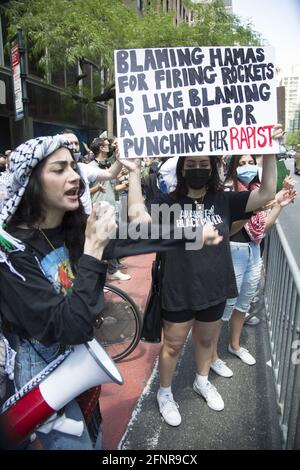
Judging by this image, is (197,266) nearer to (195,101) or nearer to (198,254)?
(198,254)

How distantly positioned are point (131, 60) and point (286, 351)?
201 cm

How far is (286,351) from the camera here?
238 cm

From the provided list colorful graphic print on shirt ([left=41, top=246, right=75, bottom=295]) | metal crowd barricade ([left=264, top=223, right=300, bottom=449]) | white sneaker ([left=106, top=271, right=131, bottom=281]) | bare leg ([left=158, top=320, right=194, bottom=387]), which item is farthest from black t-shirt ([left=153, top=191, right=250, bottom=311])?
white sneaker ([left=106, top=271, right=131, bottom=281])

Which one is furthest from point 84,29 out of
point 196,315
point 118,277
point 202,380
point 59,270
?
point 59,270

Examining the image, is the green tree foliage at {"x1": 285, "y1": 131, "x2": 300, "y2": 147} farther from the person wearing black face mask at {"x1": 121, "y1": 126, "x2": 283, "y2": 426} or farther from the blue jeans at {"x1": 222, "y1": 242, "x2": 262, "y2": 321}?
the person wearing black face mask at {"x1": 121, "y1": 126, "x2": 283, "y2": 426}

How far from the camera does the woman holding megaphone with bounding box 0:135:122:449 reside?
1327 millimetres

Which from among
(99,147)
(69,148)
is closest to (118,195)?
(99,147)

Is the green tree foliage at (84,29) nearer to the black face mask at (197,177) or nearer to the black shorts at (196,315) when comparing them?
the black face mask at (197,177)

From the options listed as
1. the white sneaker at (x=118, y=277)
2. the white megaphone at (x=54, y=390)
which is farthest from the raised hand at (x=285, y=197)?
the white sneaker at (x=118, y=277)

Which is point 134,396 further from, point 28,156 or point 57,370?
point 28,156

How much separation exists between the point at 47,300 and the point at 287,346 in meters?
1.68

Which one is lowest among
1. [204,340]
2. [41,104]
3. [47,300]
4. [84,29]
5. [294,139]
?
[204,340]

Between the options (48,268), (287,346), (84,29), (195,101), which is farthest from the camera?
(84,29)

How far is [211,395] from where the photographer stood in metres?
2.65
